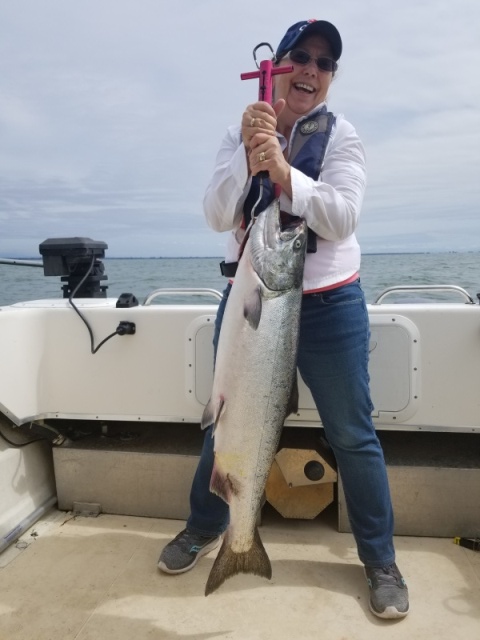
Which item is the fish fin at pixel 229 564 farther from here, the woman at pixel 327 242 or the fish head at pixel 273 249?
the fish head at pixel 273 249

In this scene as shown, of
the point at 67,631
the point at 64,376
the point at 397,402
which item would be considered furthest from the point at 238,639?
the point at 64,376

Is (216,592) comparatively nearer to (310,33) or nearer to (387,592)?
(387,592)

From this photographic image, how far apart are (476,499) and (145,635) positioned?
7.03 ft

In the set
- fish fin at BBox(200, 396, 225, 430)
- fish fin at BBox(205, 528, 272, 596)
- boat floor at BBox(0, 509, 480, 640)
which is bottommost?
boat floor at BBox(0, 509, 480, 640)

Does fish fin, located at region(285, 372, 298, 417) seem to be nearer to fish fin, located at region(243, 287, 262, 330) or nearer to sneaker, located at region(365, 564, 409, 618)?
fish fin, located at region(243, 287, 262, 330)

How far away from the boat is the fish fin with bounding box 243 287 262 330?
132 cm

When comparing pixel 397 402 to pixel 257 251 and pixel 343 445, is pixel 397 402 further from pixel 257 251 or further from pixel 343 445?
pixel 257 251

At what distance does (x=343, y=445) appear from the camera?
2826mm

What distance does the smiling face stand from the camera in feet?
8.25

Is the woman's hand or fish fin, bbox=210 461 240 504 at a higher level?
the woman's hand

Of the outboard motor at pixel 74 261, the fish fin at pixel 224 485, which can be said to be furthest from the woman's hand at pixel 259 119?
the outboard motor at pixel 74 261

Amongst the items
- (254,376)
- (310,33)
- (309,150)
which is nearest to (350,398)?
(254,376)

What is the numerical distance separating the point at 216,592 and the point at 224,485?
86cm

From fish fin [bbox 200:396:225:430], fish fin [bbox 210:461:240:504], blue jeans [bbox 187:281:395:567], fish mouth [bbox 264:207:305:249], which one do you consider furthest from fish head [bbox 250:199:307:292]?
fish fin [bbox 210:461:240:504]
